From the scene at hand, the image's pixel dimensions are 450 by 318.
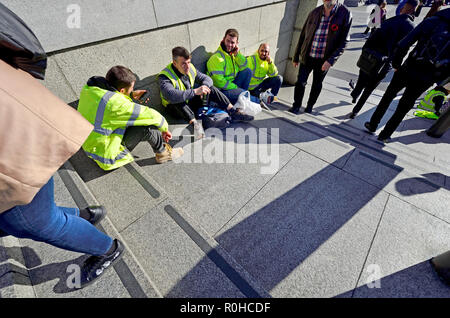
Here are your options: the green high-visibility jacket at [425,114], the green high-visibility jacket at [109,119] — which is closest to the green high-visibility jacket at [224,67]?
the green high-visibility jacket at [109,119]

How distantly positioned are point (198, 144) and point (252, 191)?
1.27m

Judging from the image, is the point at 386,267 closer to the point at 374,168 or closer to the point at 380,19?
the point at 374,168

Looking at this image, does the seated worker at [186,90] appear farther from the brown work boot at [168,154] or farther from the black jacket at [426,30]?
the black jacket at [426,30]

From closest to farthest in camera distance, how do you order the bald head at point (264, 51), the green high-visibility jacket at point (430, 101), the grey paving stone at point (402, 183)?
the grey paving stone at point (402, 183) → the bald head at point (264, 51) → the green high-visibility jacket at point (430, 101)

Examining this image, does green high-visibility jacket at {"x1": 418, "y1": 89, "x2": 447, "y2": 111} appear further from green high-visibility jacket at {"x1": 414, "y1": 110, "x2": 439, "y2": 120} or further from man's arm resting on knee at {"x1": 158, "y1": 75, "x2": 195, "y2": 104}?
man's arm resting on knee at {"x1": 158, "y1": 75, "x2": 195, "y2": 104}

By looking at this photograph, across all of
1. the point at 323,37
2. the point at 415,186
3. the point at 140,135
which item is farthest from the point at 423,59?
the point at 140,135

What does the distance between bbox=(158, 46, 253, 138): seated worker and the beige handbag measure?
2.14m

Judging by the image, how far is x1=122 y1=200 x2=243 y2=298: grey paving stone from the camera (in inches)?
64.2

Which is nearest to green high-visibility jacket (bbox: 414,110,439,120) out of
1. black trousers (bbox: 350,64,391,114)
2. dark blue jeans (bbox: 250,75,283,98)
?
black trousers (bbox: 350,64,391,114)

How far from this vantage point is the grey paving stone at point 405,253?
1771 millimetres

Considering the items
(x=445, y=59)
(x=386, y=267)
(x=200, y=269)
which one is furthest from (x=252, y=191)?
(x=445, y=59)

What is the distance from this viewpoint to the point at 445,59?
2613 mm

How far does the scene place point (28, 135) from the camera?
94 cm

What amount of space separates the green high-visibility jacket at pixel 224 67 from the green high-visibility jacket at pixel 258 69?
24cm
